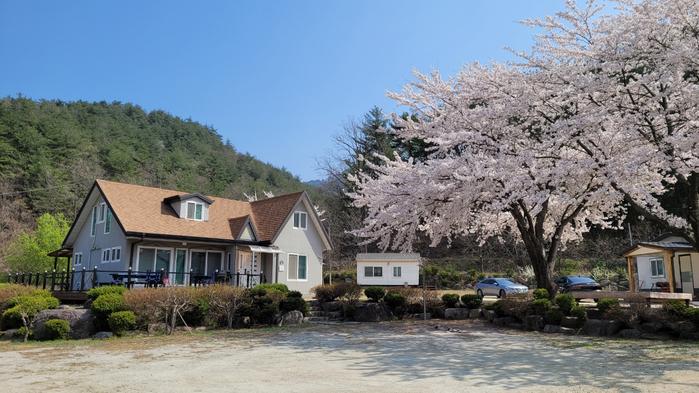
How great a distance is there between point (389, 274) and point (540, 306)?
24.4 metres

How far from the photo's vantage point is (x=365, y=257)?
126 ft

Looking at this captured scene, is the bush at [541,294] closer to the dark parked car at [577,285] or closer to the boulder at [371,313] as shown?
the boulder at [371,313]

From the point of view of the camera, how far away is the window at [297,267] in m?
27.4

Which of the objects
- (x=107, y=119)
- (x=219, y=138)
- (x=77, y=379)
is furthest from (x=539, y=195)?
(x=219, y=138)

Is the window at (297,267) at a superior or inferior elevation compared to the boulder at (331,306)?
superior

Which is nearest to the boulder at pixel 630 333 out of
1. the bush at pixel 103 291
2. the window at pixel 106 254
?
the bush at pixel 103 291

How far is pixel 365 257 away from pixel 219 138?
49.7m

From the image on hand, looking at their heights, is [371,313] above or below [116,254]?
below

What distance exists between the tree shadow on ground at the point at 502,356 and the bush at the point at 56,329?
19.6 feet

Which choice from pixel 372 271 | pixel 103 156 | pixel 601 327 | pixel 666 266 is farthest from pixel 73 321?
pixel 103 156

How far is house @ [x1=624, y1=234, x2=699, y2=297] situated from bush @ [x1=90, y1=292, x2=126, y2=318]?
24.6m

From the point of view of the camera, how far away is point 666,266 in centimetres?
2677

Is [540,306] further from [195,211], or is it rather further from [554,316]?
[195,211]

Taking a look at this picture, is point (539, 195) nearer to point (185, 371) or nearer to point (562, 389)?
point (562, 389)
